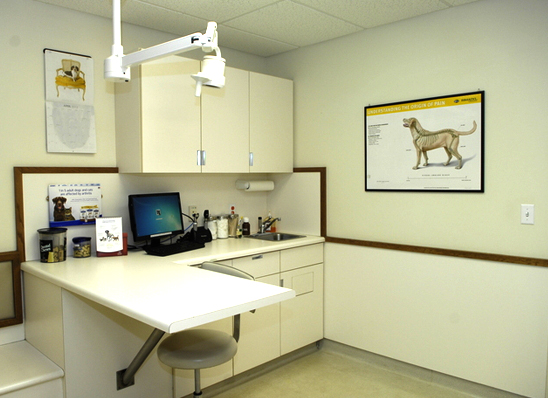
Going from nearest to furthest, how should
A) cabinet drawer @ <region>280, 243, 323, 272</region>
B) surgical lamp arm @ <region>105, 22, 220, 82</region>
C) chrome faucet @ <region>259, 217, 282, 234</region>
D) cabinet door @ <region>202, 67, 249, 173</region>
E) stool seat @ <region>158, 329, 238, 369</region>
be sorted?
surgical lamp arm @ <region>105, 22, 220, 82</region>, stool seat @ <region>158, 329, 238, 369</region>, cabinet door @ <region>202, 67, 249, 173</region>, cabinet drawer @ <region>280, 243, 323, 272</region>, chrome faucet @ <region>259, 217, 282, 234</region>

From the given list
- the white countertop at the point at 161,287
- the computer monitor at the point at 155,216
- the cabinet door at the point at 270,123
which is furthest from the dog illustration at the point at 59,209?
the cabinet door at the point at 270,123

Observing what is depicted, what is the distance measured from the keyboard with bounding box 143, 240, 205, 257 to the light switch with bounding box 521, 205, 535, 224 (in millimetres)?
2089

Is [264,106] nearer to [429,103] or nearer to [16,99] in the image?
[429,103]

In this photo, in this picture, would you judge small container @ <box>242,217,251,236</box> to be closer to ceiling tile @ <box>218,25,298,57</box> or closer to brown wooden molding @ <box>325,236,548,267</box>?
brown wooden molding @ <box>325,236,548,267</box>

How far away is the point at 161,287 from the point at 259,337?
1.43 meters

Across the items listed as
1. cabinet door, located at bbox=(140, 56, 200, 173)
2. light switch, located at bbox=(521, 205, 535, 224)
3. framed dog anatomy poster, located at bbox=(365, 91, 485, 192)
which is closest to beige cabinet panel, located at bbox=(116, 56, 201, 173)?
cabinet door, located at bbox=(140, 56, 200, 173)

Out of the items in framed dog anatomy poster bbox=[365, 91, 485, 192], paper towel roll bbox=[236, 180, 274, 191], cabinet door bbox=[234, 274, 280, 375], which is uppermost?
framed dog anatomy poster bbox=[365, 91, 485, 192]

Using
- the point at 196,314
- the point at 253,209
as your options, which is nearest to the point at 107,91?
the point at 253,209

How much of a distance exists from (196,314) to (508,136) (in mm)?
2246

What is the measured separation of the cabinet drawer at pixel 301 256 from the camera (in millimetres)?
3402

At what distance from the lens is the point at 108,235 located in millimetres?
2758

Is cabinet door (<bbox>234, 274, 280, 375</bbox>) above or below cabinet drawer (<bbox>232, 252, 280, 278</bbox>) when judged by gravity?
below

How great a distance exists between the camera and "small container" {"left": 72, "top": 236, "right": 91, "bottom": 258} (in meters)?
2.72

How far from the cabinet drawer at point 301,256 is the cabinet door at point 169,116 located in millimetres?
938
